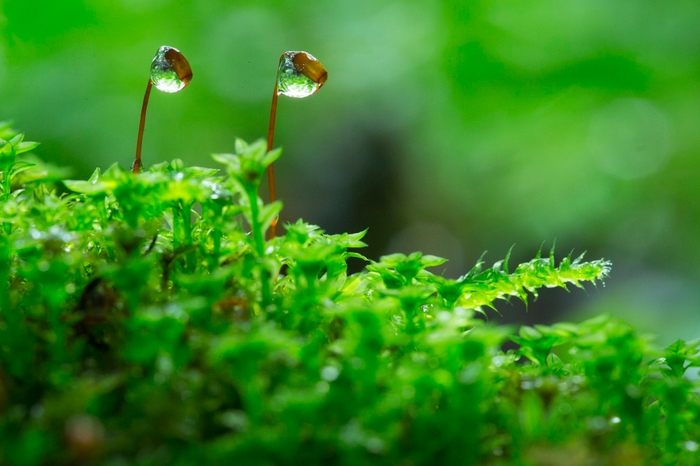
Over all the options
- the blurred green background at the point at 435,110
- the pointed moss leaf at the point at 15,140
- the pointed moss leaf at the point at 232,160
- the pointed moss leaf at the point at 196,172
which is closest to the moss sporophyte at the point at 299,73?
the pointed moss leaf at the point at 196,172

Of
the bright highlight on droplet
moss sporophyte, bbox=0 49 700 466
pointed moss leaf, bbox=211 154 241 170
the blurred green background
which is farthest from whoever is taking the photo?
the blurred green background

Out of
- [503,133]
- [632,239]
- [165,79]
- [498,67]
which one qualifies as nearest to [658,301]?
[632,239]

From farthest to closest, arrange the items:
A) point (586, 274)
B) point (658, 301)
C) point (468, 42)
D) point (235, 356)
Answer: point (658, 301) → point (468, 42) → point (586, 274) → point (235, 356)

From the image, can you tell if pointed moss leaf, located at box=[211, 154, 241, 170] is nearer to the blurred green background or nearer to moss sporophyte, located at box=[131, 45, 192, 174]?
moss sporophyte, located at box=[131, 45, 192, 174]

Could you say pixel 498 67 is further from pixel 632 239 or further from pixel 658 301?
pixel 658 301

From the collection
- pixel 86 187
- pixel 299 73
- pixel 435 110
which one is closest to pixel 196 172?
pixel 86 187

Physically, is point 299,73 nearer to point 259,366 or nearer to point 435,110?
point 259,366

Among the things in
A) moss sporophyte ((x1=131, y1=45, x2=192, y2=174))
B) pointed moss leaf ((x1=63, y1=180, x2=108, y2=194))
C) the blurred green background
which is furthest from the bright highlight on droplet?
the blurred green background
